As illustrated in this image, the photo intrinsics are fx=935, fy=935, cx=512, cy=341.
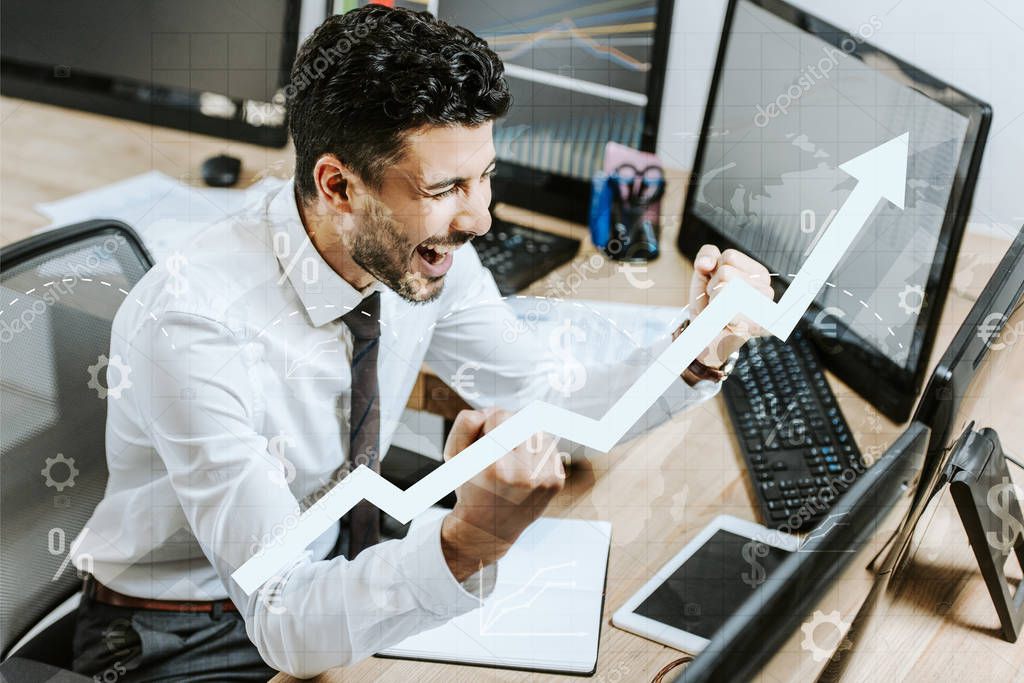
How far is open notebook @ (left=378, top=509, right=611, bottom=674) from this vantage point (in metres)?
0.65

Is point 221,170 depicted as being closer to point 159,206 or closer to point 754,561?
point 159,206

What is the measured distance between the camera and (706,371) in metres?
0.75

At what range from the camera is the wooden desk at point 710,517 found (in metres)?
0.65

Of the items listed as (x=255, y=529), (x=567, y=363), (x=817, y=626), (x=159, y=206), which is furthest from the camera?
(x=159, y=206)

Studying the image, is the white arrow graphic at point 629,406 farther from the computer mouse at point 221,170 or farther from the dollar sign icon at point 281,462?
the computer mouse at point 221,170

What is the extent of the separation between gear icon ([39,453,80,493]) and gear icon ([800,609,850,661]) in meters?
0.58

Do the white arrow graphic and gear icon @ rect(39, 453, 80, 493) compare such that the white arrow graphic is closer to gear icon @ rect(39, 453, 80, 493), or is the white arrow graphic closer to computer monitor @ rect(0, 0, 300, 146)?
gear icon @ rect(39, 453, 80, 493)

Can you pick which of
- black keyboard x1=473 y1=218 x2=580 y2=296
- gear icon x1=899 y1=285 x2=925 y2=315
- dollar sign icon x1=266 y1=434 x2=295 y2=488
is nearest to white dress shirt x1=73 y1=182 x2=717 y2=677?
dollar sign icon x1=266 y1=434 x2=295 y2=488

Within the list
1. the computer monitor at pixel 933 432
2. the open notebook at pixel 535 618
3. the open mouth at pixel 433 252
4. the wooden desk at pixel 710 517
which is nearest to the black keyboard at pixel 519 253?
the wooden desk at pixel 710 517

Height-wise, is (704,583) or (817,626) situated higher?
(817,626)

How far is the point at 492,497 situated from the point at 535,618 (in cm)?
10

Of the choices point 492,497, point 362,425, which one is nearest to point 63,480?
point 362,425

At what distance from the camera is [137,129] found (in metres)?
0.92

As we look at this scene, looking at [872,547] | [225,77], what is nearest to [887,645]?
[872,547]
